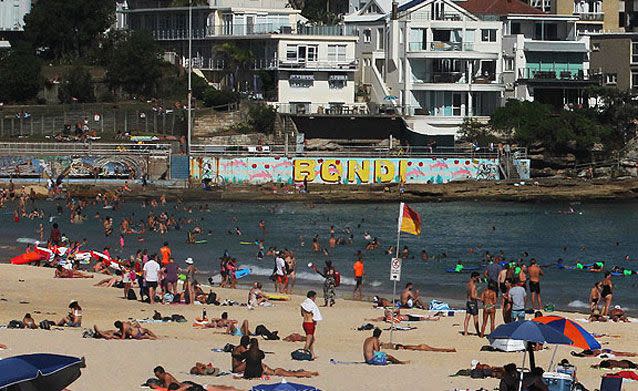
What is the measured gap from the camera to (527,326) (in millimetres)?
25297

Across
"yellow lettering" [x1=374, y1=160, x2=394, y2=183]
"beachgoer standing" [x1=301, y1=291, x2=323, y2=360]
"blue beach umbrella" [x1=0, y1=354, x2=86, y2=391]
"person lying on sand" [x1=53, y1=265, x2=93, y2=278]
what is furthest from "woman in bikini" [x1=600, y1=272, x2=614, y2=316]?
"yellow lettering" [x1=374, y1=160, x2=394, y2=183]

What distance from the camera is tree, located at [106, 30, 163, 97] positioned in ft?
296

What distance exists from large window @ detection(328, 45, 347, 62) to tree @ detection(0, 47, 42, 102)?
56.2 ft

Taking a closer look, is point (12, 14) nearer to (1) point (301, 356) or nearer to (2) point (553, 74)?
(2) point (553, 74)

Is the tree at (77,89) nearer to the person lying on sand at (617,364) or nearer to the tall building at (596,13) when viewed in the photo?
the tall building at (596,13)

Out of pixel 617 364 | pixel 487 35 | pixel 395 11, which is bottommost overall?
pixel 617 364

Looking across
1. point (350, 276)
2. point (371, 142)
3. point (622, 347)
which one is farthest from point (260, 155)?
point (622, 347)

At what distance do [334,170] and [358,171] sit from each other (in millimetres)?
1314

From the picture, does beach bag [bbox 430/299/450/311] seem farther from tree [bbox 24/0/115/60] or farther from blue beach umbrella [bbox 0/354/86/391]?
tree [bbox 24/0/115/60]

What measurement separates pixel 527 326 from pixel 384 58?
233 ft

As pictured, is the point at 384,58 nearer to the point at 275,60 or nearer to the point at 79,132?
the point at 275,60

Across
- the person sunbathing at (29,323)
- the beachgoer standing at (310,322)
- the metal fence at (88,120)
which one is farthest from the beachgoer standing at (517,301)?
the metal fence at (88,120)

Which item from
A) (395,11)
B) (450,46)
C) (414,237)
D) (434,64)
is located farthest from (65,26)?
(414,237)

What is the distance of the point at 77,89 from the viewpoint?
8981cm
